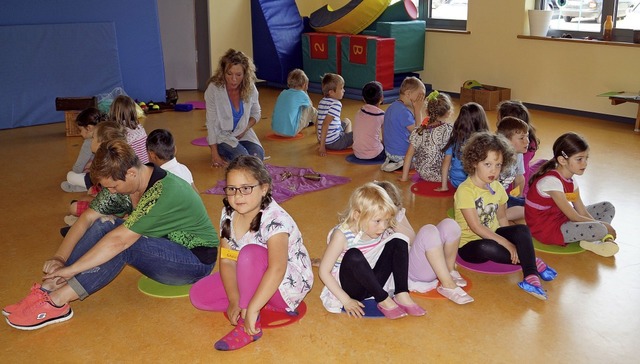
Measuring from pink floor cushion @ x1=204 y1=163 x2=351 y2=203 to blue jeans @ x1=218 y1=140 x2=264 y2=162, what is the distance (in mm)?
295

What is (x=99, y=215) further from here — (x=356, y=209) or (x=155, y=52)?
(x=155, y=52)

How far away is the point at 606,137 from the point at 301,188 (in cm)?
355

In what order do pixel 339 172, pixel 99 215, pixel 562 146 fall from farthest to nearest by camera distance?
pixel 339 172
pixel 562 146
pixel 99 215

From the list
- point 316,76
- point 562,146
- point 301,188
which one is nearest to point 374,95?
point 301,188

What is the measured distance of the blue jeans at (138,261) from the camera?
3061 millimetres

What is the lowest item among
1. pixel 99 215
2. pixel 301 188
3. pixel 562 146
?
pixel 301 188

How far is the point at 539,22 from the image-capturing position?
8.12m

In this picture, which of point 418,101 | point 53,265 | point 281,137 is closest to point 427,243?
point 53,265

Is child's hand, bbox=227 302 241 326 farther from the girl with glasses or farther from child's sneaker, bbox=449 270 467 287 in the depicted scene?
child's sneaker, bbox=449 270 467 287

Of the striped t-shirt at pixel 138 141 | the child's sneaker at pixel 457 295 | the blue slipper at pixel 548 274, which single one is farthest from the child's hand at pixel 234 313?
the striped t-shirt at pixel 138 141

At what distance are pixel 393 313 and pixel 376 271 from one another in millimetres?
210

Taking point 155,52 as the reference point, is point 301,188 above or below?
below

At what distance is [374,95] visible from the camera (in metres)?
5.92

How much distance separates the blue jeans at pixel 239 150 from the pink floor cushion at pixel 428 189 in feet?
4.75
